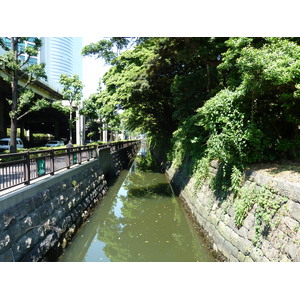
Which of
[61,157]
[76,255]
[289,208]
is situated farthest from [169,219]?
[289,208]

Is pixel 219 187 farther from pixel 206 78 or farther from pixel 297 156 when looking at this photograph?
pixel 206 78

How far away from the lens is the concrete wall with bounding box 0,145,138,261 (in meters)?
4.45

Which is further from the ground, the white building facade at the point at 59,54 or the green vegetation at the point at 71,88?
the white building facade at the point at 59,54

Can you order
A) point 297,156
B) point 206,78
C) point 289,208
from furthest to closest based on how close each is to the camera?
point 206,78, point 297,156, point 289,208

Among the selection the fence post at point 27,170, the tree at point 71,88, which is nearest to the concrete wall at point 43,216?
the fence post at point 27,170

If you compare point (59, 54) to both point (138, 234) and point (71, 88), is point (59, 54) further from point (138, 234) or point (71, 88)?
point (138, 234)

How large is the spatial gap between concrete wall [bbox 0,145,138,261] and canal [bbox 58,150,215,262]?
555 millimetres

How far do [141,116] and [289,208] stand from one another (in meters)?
17.8

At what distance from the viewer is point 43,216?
5.80 m

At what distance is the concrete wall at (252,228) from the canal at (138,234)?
0.63 metres

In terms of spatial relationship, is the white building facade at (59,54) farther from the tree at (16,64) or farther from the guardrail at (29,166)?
the guardrail at (29,166)

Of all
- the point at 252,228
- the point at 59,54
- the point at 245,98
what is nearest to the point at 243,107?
the point at 245,98

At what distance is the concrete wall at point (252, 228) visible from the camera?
3.86 metres

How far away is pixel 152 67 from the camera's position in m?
12.6
